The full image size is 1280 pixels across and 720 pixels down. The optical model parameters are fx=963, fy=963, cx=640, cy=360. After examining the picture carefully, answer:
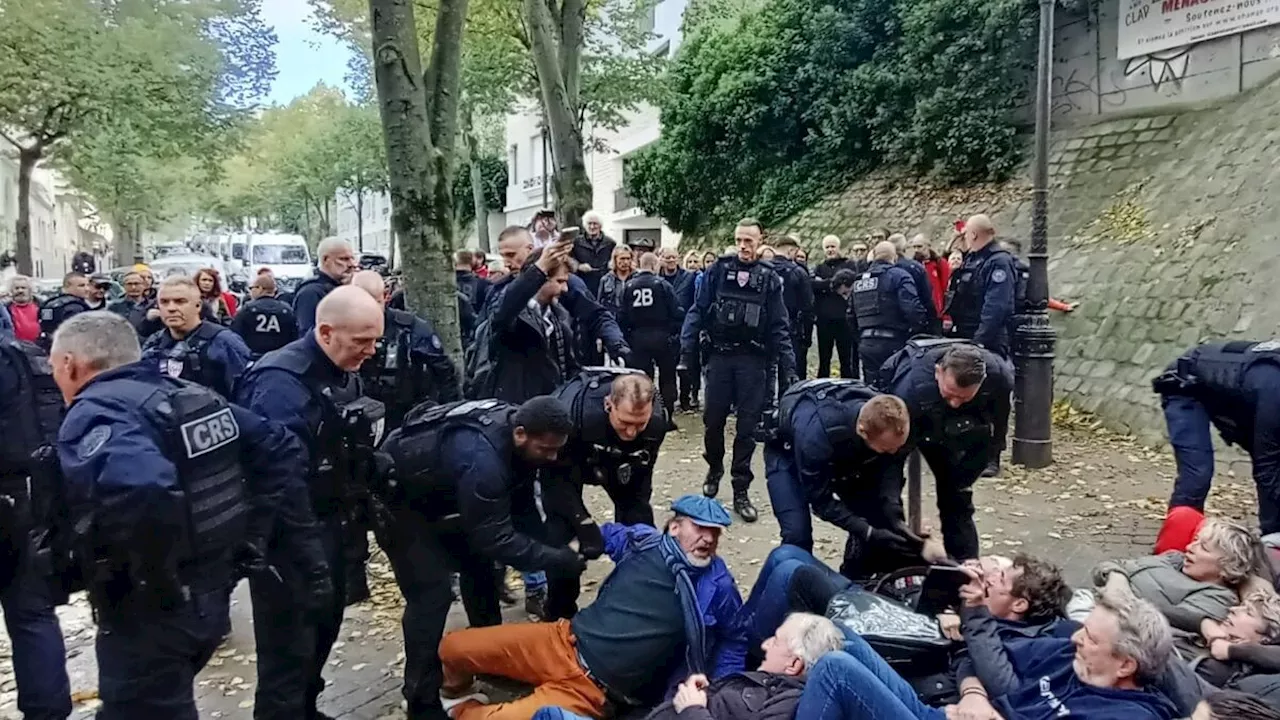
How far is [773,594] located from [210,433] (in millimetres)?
2511

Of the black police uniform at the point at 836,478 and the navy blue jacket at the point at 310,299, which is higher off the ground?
the navy blue jacket at the point at 310,299

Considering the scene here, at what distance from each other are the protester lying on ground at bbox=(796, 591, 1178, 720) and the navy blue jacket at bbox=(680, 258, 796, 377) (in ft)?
12.6

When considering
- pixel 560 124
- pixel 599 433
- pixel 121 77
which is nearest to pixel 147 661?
pixel 599 433

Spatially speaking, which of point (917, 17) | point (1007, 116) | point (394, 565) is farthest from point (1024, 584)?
point (917, 17)

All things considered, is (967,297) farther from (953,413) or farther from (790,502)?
(790,502)

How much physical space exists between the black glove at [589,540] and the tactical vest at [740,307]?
2939 millimetres

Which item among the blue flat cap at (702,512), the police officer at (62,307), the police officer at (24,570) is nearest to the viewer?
the police officer at (24,570)

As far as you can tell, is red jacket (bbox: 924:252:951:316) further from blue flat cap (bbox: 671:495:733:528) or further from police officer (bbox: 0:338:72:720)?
police officer (bbox: 0:338:72:720)

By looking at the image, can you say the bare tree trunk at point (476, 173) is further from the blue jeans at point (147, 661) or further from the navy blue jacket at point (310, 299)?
the blue jeans at point (147, 661)

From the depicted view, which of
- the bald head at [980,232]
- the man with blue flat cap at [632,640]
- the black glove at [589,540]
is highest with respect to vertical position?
the bald head at [980,232]

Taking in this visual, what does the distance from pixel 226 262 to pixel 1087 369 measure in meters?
27.0

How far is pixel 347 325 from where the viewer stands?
362 centimetres

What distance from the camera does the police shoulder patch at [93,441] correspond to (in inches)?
109

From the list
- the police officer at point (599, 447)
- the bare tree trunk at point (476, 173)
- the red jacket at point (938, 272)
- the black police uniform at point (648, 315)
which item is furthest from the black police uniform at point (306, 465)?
the bare tree trunk at point (476, 173)
